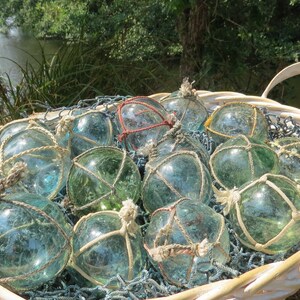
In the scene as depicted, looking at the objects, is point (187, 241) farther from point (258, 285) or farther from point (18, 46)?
point (18, 46)

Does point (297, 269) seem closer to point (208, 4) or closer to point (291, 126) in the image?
point (291, 126)

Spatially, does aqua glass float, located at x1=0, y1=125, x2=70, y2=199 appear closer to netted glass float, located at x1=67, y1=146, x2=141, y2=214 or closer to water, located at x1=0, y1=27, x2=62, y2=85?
netted glass float, located at x1=67, y1=146, x2=141, y2=214

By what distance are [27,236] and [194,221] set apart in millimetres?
222

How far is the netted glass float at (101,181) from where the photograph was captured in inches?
30.7

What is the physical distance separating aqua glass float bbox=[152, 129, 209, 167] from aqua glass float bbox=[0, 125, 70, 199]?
0.16m

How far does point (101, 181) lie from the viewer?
0.78 m

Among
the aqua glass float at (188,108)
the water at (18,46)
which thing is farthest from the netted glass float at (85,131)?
the water at (18,46)

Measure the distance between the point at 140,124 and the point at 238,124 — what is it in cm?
20

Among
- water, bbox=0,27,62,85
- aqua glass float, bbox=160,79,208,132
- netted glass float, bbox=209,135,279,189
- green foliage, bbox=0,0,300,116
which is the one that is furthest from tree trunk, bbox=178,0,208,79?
water, bbox=0,27,62,85

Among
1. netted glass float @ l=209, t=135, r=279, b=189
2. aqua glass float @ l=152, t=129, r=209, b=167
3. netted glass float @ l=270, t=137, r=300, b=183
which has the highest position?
aqua glass float @ l=152, t=129, r=209, b=167

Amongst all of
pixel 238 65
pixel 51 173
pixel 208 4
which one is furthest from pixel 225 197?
pixel 238 65

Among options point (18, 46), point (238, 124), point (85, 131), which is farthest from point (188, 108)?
point (18, 46)

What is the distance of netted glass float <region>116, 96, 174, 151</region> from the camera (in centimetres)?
94

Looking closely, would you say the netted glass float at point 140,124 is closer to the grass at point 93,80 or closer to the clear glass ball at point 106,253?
the clear glass ball at point 106,253
